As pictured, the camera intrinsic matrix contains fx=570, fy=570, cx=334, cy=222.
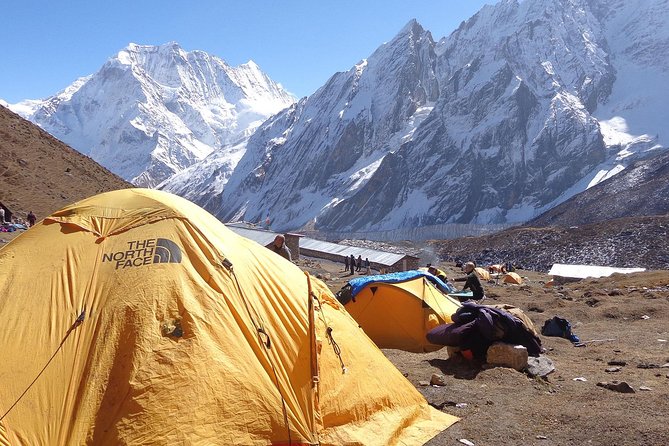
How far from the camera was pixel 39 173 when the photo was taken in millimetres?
42281

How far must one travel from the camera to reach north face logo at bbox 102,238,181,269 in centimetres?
643

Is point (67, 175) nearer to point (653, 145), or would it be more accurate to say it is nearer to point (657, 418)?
point (657, 418)

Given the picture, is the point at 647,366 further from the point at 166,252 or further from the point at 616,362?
the point at 166,252

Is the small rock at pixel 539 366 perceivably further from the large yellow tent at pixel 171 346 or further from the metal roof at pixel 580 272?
the metal roof at pixel 580 272

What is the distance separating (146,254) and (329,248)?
52367 mm

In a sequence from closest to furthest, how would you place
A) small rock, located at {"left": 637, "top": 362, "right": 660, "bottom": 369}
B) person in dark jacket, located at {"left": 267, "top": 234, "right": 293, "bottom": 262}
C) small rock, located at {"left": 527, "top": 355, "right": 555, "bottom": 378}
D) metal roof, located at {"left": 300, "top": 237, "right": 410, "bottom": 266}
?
small rock, located at {"left": 527, "top": 355, "right": 555, "bottom": 378}
small rock, located at {"left": 637, "top": 362, "right": 660, "bottom": 369}
person in dark jacket, located at {"left": 267, "top": 234, "right": 293, "bottom": 262}
metal roof, located at {"left": 300, "top": 237, "right": 410, "bottom": 266}

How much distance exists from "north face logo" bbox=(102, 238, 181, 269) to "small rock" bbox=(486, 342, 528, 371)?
17.6ft

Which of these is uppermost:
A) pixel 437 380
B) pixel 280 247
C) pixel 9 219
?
pixel 9 219

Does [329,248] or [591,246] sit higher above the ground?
[329,248]

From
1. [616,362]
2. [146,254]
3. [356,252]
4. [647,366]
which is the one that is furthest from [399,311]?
[356,252]

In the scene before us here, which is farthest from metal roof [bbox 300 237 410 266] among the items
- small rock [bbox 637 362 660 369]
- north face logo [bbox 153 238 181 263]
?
north face logo [bbox 153 238 181 263]

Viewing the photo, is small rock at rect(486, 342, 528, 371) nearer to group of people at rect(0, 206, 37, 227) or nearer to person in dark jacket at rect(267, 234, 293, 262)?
person in dark jacket at rect(267, 234, 293, 262)

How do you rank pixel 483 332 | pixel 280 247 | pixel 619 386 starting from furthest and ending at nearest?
pixel 280 247
pixel 483 332
pixel 619 386

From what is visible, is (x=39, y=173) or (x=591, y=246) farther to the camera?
(x=591, y=246)
